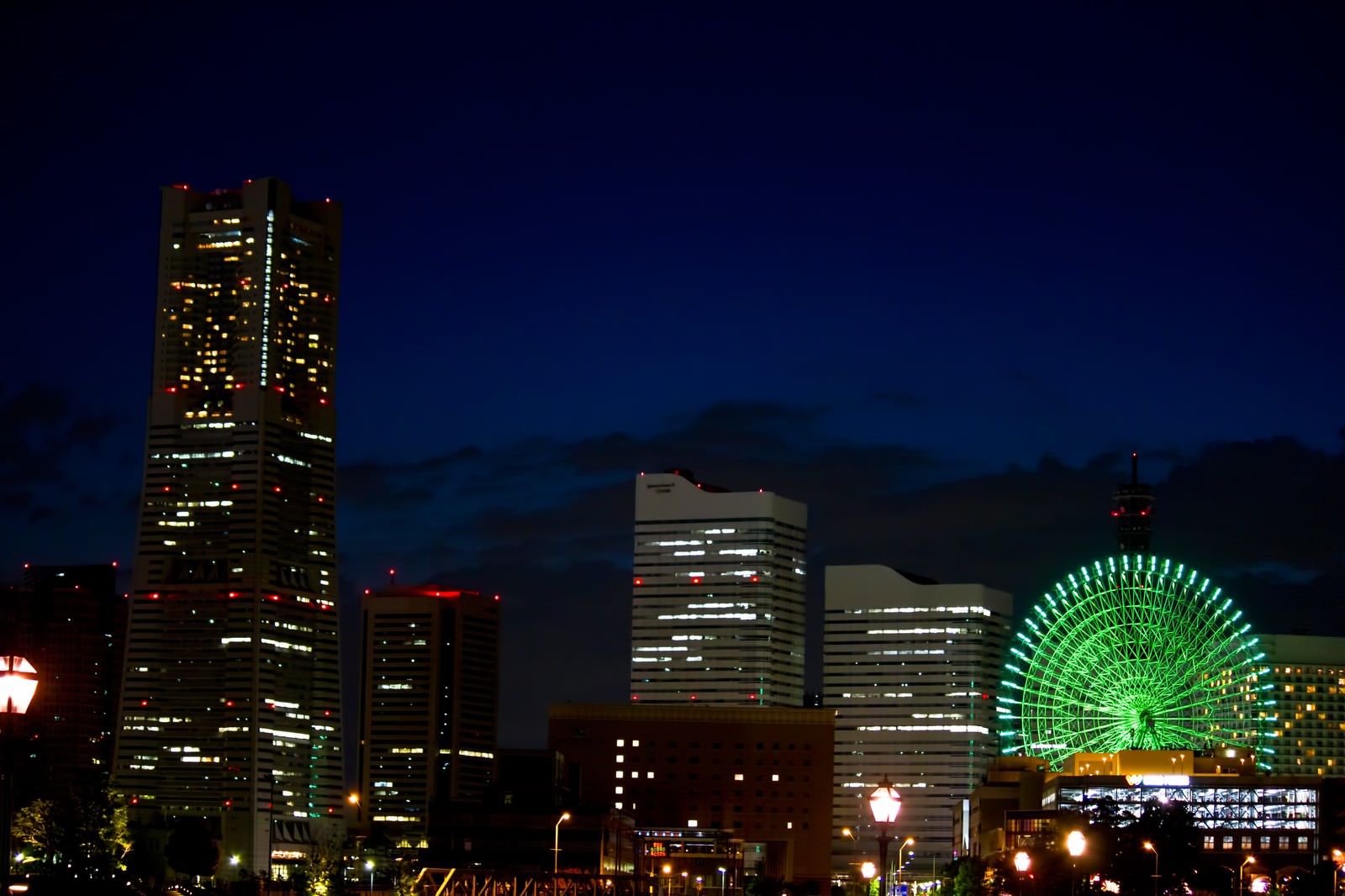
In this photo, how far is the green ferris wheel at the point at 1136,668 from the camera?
183750 mm

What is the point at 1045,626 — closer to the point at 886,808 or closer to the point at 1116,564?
the point at 1116,564

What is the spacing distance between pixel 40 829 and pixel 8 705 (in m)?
139

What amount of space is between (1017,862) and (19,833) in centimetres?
9612

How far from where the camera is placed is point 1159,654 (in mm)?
185750

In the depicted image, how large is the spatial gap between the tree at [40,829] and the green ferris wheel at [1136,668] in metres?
86.2

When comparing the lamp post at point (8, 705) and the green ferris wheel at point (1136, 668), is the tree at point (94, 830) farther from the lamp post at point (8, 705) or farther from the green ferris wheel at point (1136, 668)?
the lamp post at point (8, 705)

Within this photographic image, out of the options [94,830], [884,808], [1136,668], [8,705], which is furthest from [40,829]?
[8,705]

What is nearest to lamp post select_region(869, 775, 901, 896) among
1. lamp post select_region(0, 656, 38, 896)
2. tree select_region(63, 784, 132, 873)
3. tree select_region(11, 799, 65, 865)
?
lamp post select_region(0, 656, 38, 896)

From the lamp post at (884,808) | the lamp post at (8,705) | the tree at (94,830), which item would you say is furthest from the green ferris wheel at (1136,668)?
the lamp post at (8,705)

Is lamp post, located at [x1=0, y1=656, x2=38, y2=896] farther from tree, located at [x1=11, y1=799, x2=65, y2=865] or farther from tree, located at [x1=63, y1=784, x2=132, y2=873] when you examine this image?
tree, located at [x1=11, y1=799, x2=65, y2=865]

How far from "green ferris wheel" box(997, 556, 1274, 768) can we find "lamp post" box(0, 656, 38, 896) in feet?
513

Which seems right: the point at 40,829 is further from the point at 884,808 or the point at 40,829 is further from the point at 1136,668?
the point at 884,808

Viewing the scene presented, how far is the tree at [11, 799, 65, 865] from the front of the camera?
541 feet

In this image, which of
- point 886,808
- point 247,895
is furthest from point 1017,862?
point 247,895
